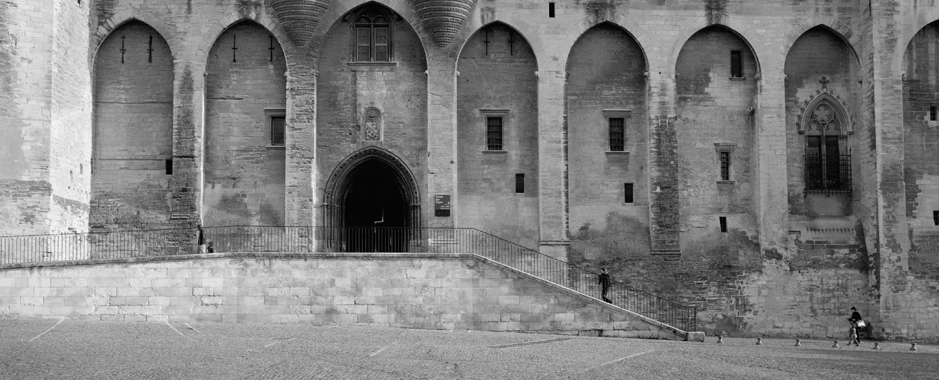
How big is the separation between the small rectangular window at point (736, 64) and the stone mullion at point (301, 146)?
43.0ft

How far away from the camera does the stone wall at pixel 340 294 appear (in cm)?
2688

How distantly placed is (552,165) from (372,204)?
5899mm

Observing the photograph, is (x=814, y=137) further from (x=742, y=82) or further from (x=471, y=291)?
(x=471, y=291)

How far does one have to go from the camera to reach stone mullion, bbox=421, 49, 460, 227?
32156mm

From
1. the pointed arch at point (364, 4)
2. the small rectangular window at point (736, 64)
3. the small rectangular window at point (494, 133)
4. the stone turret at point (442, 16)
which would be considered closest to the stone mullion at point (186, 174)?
the pointed arch at point (364, 4)

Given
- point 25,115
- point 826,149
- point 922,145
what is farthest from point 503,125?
point 25,115

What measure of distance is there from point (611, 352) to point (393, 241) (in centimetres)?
1071

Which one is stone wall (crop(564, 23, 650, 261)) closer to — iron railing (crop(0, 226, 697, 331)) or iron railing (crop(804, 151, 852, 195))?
iron railing (crop(0, 226, 697, 331))

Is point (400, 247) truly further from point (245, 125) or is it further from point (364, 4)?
point (364, 4)

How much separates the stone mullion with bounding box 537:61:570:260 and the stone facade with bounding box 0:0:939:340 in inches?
2.4

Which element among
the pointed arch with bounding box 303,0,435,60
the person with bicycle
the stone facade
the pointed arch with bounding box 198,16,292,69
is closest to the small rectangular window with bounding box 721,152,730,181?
the stone facade

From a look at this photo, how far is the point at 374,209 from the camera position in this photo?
33688mm

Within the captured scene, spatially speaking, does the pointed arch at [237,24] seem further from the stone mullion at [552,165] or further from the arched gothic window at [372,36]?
the stone mullion at [552,165]

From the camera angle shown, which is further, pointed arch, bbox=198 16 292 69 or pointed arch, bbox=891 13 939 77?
pointed arch, bbox=891 13 939 77
